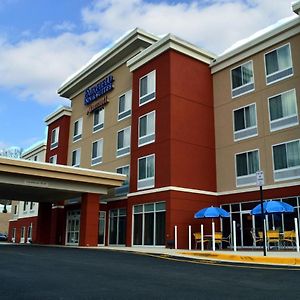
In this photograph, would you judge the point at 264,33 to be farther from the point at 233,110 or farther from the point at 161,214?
the point at 161,214

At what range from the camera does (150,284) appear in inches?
363

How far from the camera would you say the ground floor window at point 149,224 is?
26.6m

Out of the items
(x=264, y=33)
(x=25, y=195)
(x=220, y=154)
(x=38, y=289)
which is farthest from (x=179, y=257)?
(x=25, y=195)

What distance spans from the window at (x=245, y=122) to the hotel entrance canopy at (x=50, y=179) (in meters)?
8.63

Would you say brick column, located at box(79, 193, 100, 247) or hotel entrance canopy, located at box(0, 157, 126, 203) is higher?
hotel entrance canopy, located at box(0, 157, 126, 203)

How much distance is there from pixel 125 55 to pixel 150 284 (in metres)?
27.4

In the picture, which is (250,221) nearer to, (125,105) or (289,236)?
(289,236)

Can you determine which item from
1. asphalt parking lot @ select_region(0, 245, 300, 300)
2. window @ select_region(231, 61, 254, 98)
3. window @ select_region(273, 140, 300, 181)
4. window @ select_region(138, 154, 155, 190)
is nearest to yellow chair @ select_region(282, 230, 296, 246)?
window @ select_region(273, 140, 300, 181)

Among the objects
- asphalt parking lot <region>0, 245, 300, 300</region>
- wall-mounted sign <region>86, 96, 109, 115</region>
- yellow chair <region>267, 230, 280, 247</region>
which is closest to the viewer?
asphalt parking lot <region>0, 245, 300, 300</region>

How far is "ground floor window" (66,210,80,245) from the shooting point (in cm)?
3512

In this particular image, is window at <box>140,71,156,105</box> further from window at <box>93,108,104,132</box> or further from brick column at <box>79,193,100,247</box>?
brick column at <box>79,193,100,247</box>

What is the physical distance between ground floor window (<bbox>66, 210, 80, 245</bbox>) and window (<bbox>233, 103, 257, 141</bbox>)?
50.1 feet

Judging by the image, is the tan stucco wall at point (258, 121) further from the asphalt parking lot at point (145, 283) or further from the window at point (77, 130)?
the window at point (77, 130)

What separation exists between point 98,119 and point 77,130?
14.8 feet
